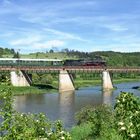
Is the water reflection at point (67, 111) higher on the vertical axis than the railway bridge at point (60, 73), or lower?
lower

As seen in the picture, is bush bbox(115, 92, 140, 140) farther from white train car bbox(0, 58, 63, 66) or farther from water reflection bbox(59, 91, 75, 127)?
white train car bbox(0, 58, 63, 66)

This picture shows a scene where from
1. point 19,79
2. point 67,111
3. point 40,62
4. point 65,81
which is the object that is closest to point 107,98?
point 67,111

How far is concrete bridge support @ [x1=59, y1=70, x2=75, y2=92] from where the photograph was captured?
118 meters

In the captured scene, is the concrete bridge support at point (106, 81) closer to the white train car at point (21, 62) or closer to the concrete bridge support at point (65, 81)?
the concrete bridge support at point (65, 81)

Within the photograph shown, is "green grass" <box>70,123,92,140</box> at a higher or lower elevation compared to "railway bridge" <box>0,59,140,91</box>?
lower

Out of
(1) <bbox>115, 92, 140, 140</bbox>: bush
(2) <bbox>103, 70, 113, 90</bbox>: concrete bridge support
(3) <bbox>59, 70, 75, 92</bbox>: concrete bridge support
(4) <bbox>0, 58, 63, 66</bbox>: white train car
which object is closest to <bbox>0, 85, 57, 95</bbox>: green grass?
(3) <bbox>59, 70, 75, 92</bbox>: concrete bridge support

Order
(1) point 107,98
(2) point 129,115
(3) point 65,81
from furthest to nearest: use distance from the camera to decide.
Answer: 1. (3) point 65,81
2. (1) point 107,98
3. (2) point 129,115

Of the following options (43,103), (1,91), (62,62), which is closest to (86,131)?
(1,91)

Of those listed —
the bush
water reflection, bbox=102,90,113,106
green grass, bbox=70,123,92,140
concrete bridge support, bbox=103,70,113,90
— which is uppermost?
the bush

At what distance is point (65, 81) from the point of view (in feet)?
390

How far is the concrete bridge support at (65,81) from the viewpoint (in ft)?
386

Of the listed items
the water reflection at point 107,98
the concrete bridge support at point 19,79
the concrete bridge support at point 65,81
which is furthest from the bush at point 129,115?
the concrete bridge support at point 19,79

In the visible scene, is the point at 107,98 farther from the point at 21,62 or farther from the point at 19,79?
the point at 21,62

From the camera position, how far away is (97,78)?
17662 centimetres
